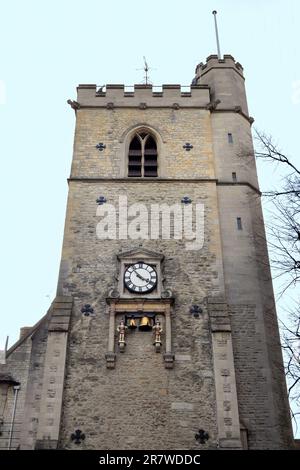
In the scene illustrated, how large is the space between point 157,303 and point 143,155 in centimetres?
625

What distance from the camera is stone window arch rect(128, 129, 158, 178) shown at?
66.2ft

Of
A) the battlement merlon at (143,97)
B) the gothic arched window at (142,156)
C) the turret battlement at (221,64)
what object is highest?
the turret battlement at (221,64)

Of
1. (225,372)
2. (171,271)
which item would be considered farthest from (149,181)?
(225,372)

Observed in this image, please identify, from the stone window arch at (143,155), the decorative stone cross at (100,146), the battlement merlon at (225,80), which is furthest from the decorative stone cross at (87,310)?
the battlement merlon at (225,80)

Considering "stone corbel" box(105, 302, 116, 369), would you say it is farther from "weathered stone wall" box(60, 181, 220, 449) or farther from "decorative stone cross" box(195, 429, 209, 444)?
"decorative stone cross" box(195, 429, 209, 444)

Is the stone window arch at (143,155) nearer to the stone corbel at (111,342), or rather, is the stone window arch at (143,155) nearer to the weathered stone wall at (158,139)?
the weathered stone wall at (158,139)

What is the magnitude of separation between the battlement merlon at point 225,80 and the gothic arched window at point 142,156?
309 cm

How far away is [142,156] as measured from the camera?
2052cm

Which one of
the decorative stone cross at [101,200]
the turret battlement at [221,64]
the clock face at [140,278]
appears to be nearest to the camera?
the clock face at [140,278]

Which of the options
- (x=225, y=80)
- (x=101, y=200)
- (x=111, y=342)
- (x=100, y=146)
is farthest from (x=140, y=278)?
(x=225, y=80)

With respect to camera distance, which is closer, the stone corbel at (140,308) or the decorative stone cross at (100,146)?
the stone corbel at (140,308)

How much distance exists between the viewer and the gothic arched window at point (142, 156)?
20203mm

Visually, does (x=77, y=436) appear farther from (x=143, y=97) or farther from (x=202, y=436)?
(x=143, y=97)

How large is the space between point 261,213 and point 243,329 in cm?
452
